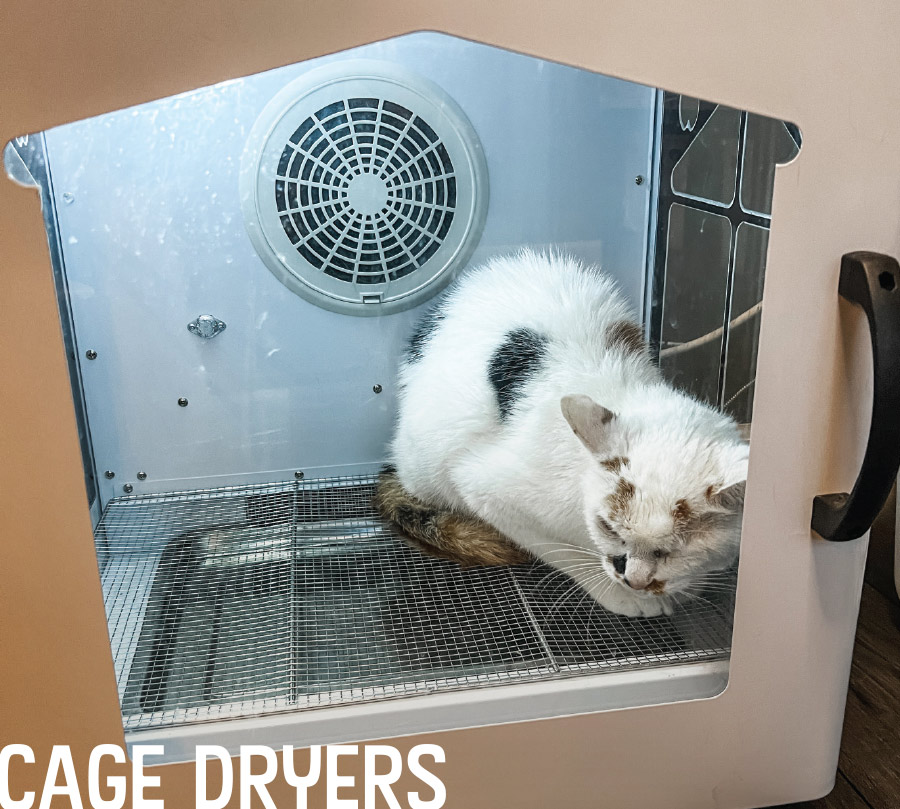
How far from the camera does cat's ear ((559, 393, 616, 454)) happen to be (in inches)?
32.3

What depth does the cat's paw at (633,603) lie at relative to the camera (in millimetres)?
863

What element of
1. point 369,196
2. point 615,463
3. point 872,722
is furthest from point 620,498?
point 872,722

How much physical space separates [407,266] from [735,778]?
0.61 metres

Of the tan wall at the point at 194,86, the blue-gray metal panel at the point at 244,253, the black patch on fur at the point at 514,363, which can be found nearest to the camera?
the tan wall at the point at 194,86

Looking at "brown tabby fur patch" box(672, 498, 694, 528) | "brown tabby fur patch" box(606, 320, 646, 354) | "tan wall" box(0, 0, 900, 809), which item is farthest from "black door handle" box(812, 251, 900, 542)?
"brown tabby fur patch" box(606, 320, 646, 354)

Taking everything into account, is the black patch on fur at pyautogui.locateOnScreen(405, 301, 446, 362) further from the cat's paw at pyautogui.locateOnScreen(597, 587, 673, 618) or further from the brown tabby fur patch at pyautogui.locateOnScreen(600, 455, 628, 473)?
the cat's paw at pyautogui.locateOnScreen(597, 587, 673, 618)

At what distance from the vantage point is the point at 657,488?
0.82 metres

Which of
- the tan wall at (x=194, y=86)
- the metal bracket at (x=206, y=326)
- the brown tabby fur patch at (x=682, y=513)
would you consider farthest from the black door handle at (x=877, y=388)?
the metal bracket at (x=206, y=326)

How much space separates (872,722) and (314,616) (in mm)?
716

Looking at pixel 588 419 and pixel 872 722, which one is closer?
pixel 588 419

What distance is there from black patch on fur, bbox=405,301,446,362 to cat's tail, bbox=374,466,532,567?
0.14 metres

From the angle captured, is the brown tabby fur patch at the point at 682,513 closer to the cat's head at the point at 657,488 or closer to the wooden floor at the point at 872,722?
the cat's head at the point at 657,488

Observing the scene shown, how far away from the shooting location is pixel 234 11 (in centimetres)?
53

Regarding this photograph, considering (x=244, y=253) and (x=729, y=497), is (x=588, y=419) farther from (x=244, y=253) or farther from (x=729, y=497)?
(x=244, y=253)
